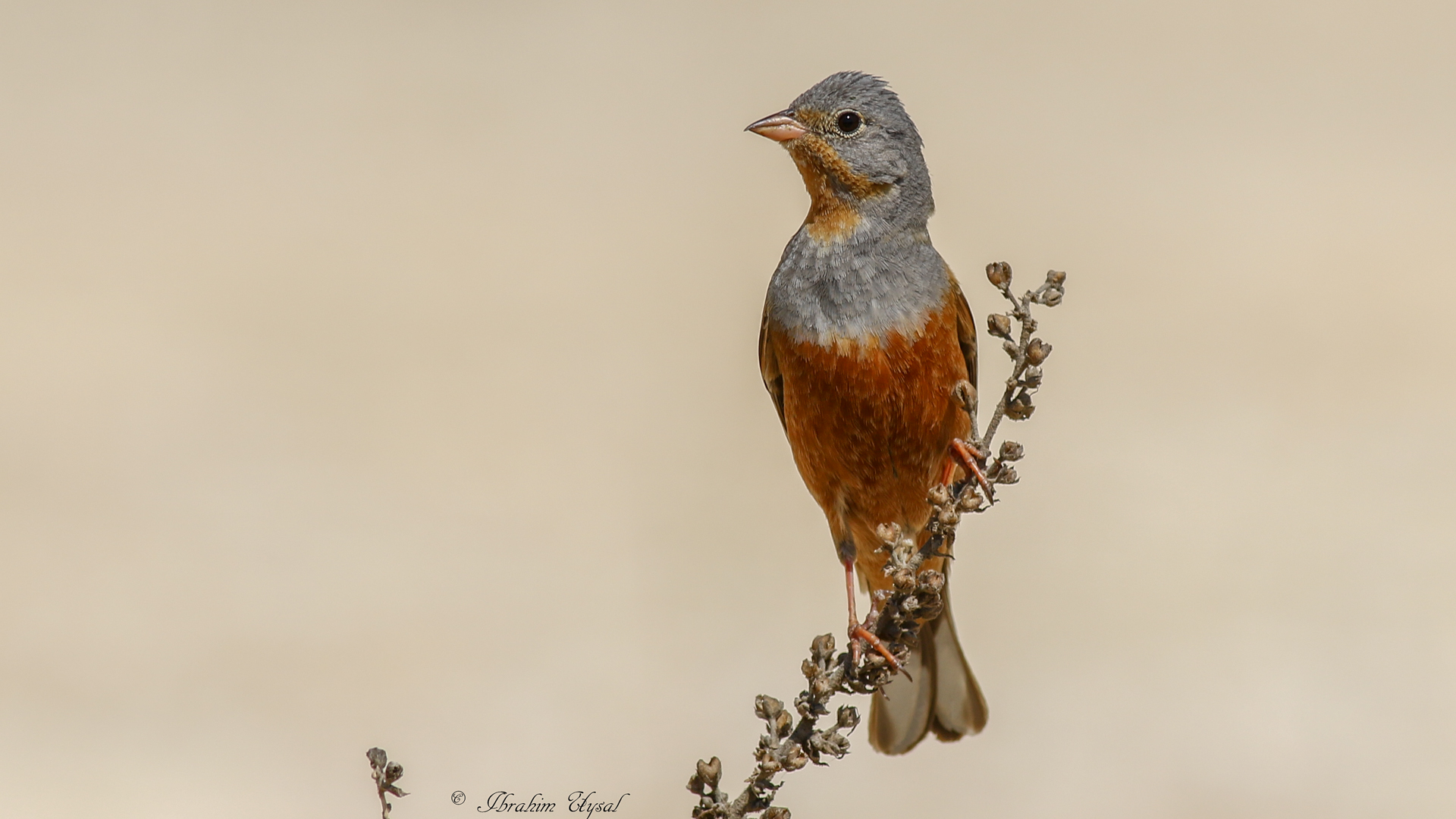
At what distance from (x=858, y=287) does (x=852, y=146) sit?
526 mm

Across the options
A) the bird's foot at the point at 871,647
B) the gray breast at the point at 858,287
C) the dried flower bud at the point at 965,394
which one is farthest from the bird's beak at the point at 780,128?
the bird's foot at the point at 871,647

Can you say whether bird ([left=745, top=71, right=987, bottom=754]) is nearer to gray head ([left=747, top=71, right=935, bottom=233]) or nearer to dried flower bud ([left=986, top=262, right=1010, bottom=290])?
gray head ([left=747, top=71, right=935, bottom=233])

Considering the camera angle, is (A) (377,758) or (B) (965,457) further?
(B) (965,457)

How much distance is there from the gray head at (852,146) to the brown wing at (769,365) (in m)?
0.42

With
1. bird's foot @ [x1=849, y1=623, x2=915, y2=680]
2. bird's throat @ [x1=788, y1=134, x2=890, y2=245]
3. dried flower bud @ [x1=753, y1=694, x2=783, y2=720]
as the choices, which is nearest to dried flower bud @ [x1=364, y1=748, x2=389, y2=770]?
dried flower bud @ [x1=753, y1=694, x2=783, y2=720]

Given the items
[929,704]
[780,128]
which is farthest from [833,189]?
[929,704]

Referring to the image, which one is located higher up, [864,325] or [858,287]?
[858,287]

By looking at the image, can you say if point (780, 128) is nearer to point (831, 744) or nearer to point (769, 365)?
point (769, 365)

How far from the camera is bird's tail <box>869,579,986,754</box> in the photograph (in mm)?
5156

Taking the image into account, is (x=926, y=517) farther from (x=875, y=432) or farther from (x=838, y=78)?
(x=838, y=78)

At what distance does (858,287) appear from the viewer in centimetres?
431

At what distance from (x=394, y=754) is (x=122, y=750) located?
1.72 metres

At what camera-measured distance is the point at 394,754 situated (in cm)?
760

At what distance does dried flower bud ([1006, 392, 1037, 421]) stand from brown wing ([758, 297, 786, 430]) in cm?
146
